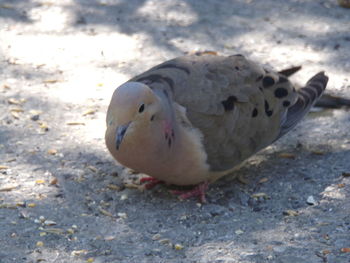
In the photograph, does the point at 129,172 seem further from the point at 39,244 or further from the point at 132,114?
the point at 39,244

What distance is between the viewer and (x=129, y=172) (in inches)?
201

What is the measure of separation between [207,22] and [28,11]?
1795 mm

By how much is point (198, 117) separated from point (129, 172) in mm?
729

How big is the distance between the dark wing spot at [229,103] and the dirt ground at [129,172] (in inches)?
20.9

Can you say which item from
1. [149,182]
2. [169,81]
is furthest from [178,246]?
[169,81]

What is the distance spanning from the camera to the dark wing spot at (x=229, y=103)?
15.7 ft

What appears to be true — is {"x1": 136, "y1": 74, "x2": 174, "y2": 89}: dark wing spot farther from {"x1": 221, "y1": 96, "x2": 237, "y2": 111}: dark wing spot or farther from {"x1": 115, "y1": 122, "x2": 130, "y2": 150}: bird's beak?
{"x1": 115, "y1": 122, "x2": 130, "y2": 150}: bird's beak

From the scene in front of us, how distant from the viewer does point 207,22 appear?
7.40 metres

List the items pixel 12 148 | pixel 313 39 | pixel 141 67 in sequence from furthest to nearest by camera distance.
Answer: pixel 313 39 < pixel 141 67 < pixel 12 148

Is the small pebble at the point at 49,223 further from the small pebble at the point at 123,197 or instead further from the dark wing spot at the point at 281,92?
the dark wing spot at the point at 281,92

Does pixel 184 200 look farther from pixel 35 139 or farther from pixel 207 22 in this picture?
pixel 207 22

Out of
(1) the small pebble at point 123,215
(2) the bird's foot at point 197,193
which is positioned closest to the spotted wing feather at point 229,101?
(2) the bird's foot at point 197,193

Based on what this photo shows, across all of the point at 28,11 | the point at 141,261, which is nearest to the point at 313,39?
the point at 28,11

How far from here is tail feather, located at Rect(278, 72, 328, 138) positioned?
516 centimetres
